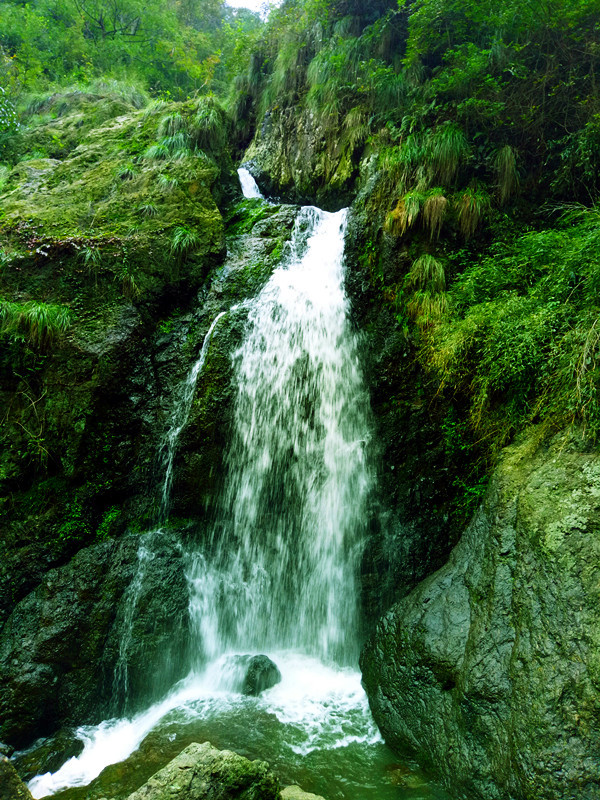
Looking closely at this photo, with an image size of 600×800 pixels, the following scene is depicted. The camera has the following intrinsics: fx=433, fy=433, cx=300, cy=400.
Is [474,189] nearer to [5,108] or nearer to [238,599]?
[238,599]

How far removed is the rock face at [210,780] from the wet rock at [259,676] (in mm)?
2126

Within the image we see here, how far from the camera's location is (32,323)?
5934 mm

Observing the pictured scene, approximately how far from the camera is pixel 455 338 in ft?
17.0

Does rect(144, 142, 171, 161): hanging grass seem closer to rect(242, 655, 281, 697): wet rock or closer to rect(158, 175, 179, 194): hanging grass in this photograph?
rect(158, 175, 179, 194): hanging grass

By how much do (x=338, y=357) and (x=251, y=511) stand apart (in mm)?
2557

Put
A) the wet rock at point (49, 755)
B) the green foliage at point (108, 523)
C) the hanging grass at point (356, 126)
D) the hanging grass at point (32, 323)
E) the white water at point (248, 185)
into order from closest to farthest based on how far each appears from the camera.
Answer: the wet rock at point (49, 755)
the green foliage at point (108, 523)
the hanging grass at point (32, 323)
the hanging grass at point (356, 126)
the white water at point (248, 185)

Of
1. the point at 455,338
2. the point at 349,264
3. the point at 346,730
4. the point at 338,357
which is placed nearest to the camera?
the point at 346,730

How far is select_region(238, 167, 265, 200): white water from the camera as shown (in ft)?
34.2

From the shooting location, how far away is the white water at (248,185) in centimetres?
1042

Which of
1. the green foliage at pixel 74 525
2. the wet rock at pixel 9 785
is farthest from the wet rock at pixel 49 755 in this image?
the green foliage at pixel 74 525

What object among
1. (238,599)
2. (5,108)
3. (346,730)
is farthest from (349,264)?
(5,108)

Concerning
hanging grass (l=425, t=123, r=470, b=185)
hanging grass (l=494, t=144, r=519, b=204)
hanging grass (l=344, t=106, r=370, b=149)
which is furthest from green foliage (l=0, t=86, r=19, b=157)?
hanging grass (l=494, t=144, r=519, b=204)

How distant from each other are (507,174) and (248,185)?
624 cm

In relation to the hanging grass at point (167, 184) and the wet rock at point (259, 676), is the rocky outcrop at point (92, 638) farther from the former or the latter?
the hanging grass at point (167, 184)
